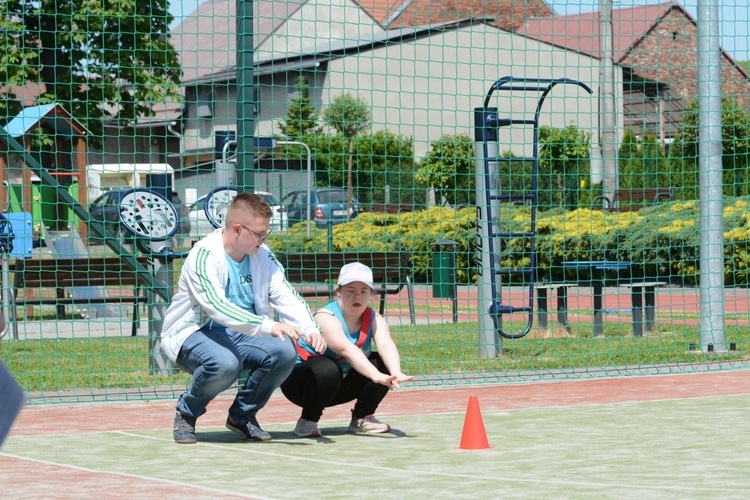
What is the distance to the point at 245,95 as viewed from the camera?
9.27 m

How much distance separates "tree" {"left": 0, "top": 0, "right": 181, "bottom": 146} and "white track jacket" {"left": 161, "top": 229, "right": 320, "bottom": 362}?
2178mm

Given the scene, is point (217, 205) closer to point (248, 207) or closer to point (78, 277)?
point (78, 277)

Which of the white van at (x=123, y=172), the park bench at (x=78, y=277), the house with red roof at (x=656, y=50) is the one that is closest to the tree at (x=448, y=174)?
the house with red roof at (x=656, y=50)

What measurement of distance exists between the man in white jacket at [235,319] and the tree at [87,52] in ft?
7.15

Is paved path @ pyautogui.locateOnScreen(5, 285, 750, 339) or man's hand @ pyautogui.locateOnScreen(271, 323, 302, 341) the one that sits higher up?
man's hand @ pyautogui.locateOnScreen(271, 323, 302, 341)

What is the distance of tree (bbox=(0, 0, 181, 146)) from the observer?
10805 millimetres

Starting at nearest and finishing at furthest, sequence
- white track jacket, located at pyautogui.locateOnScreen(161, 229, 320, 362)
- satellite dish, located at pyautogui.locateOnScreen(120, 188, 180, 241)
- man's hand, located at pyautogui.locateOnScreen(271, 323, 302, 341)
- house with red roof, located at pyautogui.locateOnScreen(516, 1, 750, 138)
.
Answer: man's hand, located at pyautogui.locateOnScreen(271, 323, 302, 341) → white track jacket, located at pyautogui.locateOnScreen(161, 229, 320, 362) → satellite dish, located at pyautogui.locateOnScreen(120, 188, 180, 241) → house with red roof, located at pyautogui.locateOnScreen(516, 1, 750, 138)

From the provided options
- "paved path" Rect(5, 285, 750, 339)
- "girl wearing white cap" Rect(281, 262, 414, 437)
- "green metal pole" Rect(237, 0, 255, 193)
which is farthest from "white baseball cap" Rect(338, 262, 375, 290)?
"paved path" Rect(5, 285, 750, 339)

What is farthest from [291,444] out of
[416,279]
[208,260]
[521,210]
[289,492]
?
[521,210]

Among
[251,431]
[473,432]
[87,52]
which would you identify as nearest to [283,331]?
[251,431]

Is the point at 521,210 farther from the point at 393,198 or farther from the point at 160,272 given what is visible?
the point at 160,272

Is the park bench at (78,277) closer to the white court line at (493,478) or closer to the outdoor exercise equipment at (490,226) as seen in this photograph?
the outdoor exercise equipment at (490,226)

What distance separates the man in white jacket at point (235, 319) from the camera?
6.08m

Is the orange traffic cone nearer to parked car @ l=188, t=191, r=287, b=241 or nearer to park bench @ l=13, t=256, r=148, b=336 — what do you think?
parked car @ l=188, t=191, r=287, b=241
